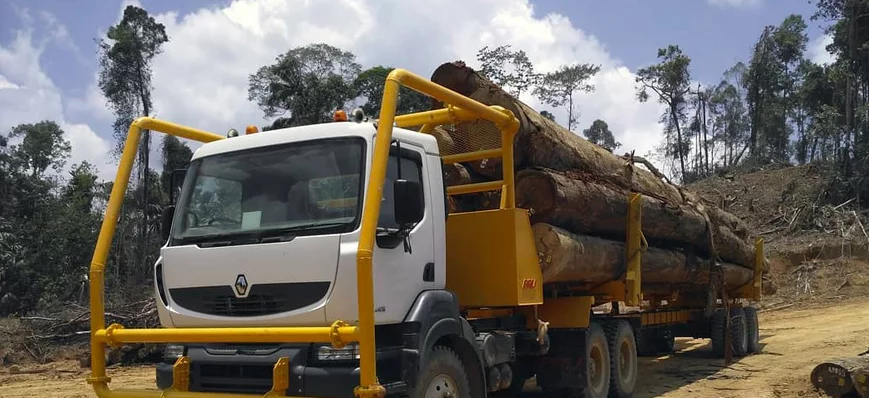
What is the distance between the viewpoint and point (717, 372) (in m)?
12.2

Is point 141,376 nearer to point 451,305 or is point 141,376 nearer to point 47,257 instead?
point 451,305

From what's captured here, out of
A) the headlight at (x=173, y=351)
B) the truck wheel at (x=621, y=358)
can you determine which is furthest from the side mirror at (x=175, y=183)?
the truck wheel at (x=621, y=358)

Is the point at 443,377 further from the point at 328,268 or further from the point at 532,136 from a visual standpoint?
the point at 532,136

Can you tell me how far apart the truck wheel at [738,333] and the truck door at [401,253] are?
968 cm

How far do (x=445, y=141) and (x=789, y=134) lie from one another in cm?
5079

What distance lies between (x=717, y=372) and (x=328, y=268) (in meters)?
8.78

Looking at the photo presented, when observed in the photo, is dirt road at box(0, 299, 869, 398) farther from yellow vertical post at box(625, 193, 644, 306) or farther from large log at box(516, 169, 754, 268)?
large log at box(516, 169, 754, 268)

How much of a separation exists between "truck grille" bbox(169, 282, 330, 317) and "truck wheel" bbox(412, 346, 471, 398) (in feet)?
3.17

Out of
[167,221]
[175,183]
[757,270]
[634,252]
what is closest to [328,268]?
[167,221]

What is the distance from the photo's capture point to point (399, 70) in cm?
585

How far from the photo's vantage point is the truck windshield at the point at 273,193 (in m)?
5.65

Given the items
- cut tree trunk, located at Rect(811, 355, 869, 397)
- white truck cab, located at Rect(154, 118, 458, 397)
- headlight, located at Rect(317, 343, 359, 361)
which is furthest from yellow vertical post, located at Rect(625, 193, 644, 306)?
headlight, located at Rect(317, 343, 359, 361)

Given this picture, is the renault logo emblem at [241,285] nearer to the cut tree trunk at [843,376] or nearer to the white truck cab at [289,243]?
the white truck cab at [289,243]

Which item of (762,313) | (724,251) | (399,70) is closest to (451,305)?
(399,70)
